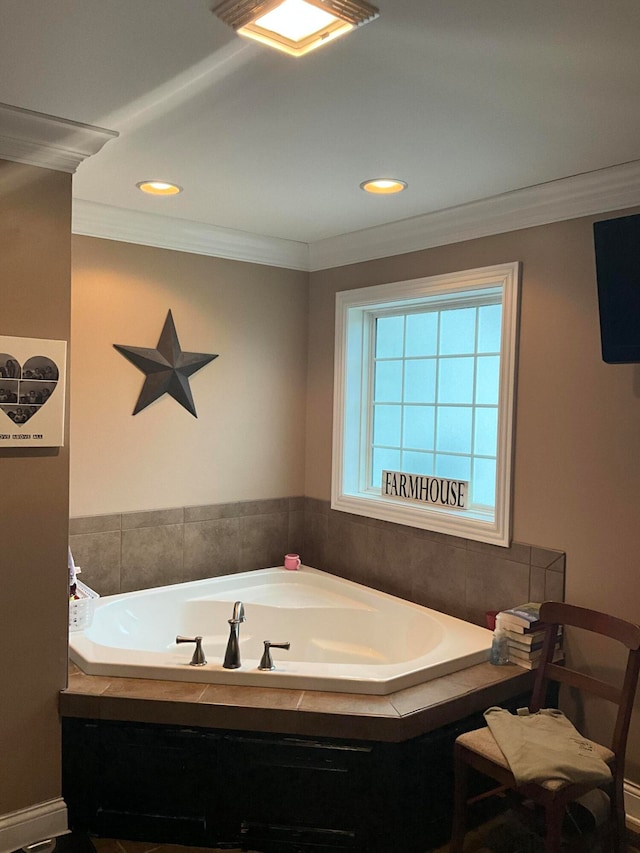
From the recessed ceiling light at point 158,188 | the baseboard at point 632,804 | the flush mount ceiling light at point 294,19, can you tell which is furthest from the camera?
the recessed ceiling light at point 158,188

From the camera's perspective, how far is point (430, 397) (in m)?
3.73

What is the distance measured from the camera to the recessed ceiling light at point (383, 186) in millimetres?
2828


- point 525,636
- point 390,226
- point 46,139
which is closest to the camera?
point 46,139

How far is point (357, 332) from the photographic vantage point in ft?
13.1

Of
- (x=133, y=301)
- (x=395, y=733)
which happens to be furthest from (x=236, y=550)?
(x=395, y=733)

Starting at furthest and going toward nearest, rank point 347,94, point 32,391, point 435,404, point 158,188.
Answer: point 435,404
point 158,188
point 32,391
point 347,94

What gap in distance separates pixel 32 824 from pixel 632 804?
2.18 metres

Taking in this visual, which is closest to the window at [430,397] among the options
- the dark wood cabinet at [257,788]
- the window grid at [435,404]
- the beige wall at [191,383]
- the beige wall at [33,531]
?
the window grid at [435,404]

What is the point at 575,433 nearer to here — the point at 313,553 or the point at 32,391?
the point at 313,553

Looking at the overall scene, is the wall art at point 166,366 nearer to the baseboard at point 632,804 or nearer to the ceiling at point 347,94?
the ceiling at point 347,94

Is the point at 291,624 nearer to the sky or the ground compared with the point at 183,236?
nearer to the ground

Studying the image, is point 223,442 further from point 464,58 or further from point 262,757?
point 464,58

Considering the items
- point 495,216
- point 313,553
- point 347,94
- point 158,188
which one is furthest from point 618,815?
point 158,188

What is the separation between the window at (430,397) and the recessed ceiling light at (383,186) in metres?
0.57
